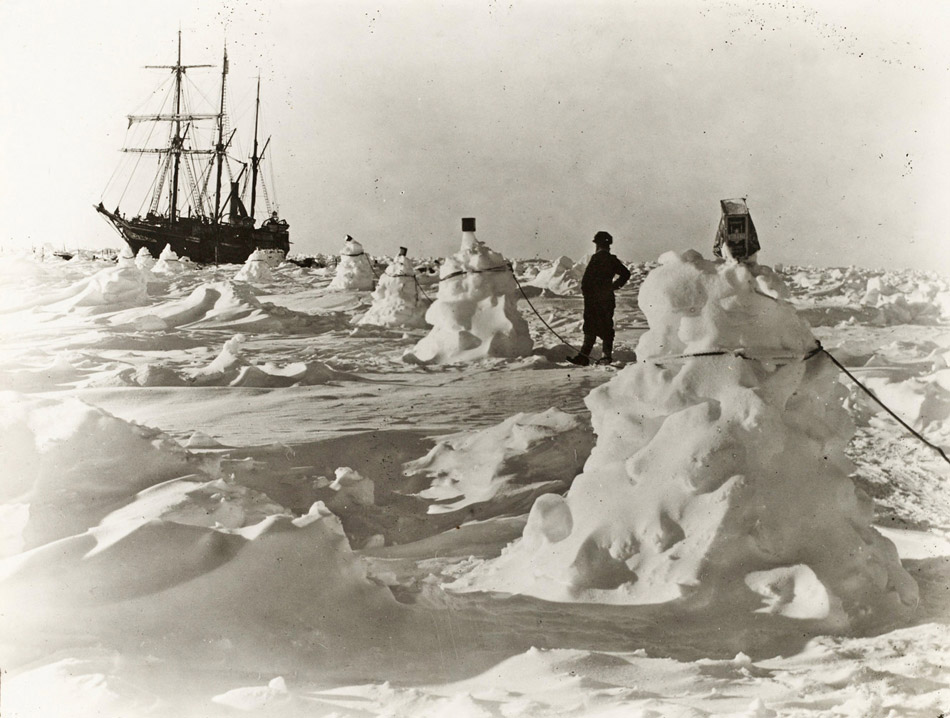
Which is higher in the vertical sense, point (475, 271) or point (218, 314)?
point (475, 271)

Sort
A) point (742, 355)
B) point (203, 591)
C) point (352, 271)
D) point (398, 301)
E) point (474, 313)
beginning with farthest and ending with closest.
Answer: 1. point (352, 271)
2. point (398, 301)
3. point (474, 313)
4. point (742, 355)
5. point (203, 591)

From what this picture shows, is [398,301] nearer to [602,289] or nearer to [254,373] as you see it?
[602,289]

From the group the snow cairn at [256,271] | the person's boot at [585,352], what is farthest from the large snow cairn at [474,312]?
the snow cairn at [256,271]

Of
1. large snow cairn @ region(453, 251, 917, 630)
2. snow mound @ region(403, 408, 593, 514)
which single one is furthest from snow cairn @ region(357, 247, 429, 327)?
large snow cairn @ region(453, 251, 917, 630)

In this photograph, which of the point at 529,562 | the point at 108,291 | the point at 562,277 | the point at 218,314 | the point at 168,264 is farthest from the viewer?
the point at 562,277

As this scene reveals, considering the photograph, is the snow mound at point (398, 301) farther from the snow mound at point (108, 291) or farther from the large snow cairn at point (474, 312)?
the snow mound at point (108, 291)

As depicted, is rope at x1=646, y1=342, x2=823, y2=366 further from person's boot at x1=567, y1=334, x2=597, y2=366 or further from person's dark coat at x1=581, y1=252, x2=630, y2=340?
Result: person's boot at x1=567, y1=334, x2=597, y2=366

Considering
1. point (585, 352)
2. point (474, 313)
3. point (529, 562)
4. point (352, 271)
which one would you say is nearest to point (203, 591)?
point (529, 562)

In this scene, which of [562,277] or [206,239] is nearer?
[206,239]
